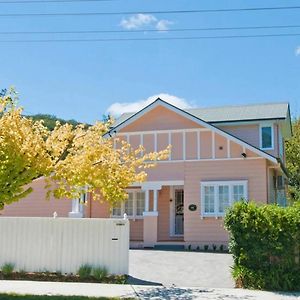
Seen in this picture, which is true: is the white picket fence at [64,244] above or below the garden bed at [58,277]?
above

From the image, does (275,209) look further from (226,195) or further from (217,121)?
(217,121)

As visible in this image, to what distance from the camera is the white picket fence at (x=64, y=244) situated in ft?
44.7

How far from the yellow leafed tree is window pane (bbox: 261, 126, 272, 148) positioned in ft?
40.8

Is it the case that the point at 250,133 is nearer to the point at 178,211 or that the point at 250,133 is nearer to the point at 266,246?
the point at 178,211

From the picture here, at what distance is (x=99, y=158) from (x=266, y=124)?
47.0 feet

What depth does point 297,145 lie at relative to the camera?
3616 cm

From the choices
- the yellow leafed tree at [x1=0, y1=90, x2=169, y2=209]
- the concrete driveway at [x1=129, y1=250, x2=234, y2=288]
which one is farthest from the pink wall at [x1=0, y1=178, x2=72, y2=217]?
the yellow leafed tree at [x1=0, y1=90, x2=169, y2=209]

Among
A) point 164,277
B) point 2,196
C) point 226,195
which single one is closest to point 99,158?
point 2,196

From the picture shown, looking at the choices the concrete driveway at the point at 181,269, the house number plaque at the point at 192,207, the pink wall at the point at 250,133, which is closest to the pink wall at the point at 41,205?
the concrete driveway at the point at 181,269

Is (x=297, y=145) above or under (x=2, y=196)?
above

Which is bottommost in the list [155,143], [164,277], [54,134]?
[164,277]

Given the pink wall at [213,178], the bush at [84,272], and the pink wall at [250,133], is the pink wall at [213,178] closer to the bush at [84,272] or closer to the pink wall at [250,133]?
the pink wall at [250,133]

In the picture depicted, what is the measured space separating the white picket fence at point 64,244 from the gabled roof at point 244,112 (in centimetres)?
1318

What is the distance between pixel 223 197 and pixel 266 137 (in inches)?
180
